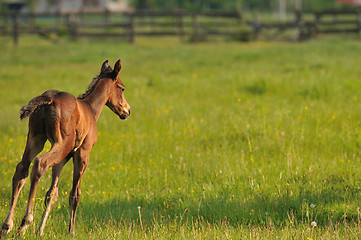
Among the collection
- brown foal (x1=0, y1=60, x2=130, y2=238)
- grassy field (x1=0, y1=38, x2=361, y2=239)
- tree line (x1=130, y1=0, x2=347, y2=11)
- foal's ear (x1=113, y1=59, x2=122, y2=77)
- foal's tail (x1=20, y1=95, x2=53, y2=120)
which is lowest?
grassy field (x1=0, y1=38, x2=361, y2=239)

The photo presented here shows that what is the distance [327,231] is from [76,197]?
2.18 metres

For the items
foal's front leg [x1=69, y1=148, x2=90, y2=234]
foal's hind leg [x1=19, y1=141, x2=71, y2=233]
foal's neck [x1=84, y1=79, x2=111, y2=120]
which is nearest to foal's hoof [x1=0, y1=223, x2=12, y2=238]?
foal's hind leg [x1=19, y1=141, x2=71, y2=233]

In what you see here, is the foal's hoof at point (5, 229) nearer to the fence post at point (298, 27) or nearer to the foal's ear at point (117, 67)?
the foal's ear at point (117, 67)

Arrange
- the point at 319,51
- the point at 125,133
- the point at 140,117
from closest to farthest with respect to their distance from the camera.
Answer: the point at 125,133 → the point at 140,117 → the point at 319,51

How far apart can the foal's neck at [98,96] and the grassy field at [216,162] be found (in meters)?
1.00

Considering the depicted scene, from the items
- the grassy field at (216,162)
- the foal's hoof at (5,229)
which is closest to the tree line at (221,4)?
the grassy field at (216,162)

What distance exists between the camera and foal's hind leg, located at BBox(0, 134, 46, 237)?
371 cm

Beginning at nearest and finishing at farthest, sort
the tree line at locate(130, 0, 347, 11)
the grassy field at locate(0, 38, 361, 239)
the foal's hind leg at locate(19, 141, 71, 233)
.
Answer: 1. the foal's hind leg at locate(19, 141, 71, 233)
2. the grassy field at locate(0, 38, 361, 239)
3. the tree line at locate(130, 0, 347, 11)

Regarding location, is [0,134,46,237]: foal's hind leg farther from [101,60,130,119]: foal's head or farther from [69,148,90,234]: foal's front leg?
[101,60,130,119]: foal's head

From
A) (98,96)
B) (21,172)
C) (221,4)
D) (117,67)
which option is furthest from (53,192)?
(221,4)

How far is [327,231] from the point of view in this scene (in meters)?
4.14

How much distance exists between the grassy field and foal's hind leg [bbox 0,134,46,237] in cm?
44

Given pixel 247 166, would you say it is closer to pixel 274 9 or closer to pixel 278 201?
pixel 278 201

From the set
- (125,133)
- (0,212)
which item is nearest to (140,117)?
(125,133)
